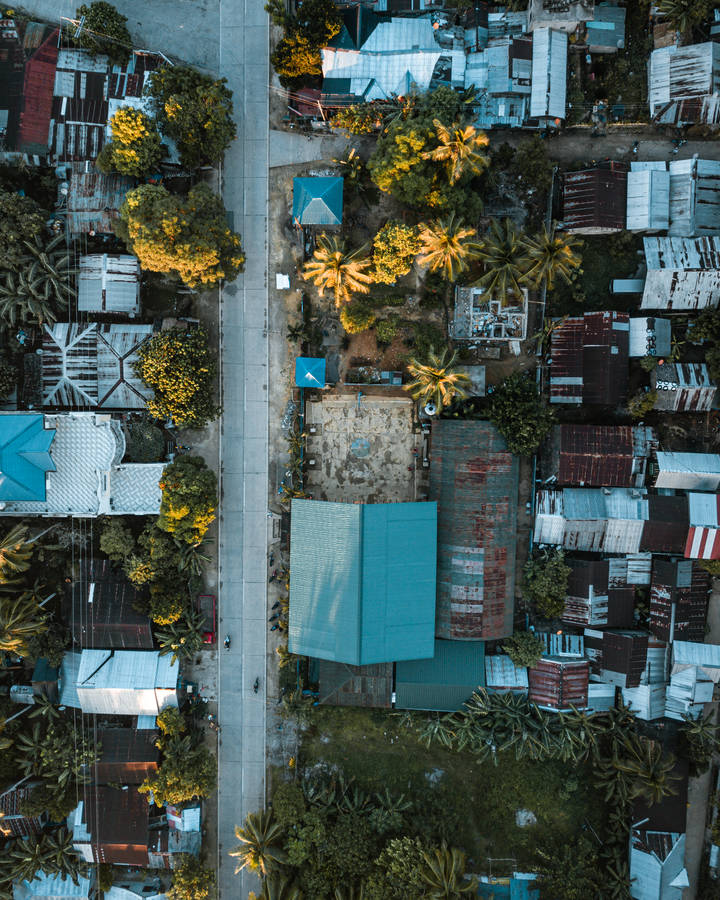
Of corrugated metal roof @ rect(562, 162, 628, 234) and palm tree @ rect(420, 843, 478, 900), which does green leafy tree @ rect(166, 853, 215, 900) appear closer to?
palm tree @ rect(420, 843, 478, 900)

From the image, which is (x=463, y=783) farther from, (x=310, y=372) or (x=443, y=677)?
(x=310, y=372)

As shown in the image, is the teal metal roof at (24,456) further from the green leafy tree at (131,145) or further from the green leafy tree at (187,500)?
the green leafy tree at (131,145)

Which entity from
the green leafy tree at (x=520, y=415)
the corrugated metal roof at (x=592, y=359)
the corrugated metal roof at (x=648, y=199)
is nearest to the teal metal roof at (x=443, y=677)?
the green leafy tree at (x=520, y=415)

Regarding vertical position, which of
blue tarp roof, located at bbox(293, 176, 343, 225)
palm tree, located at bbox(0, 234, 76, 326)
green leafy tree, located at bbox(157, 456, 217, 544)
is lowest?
green leafy tree, located at bbox(157, 456, 217, 544)

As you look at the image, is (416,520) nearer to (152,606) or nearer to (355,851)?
(152,606)

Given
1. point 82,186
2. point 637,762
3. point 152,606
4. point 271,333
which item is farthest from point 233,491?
point 637,762

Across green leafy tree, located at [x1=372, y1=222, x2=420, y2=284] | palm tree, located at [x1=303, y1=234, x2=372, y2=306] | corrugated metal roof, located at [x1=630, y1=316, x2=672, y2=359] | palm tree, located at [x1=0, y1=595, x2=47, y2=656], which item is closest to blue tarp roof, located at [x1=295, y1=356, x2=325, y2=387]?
palm tree, located at [x1=303, y1=234, x2=372, y2=306]
